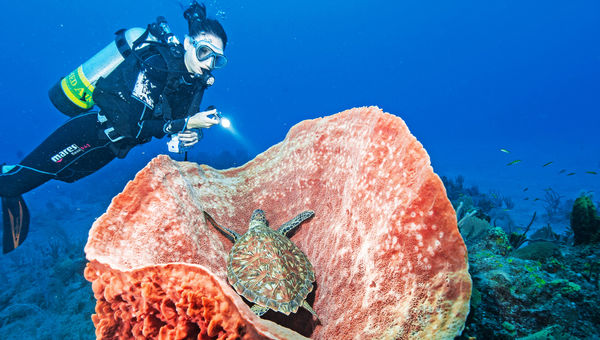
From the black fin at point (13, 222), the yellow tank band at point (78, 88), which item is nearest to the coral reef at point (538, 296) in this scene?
the yellow tank band at point (78, 88)

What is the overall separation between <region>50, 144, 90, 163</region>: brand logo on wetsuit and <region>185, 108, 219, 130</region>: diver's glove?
245 cm

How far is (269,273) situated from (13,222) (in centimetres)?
669

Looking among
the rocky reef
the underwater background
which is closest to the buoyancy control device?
the rocky reef

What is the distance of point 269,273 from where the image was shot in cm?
246

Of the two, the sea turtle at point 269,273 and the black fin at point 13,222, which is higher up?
the sea turtle at point 269,273

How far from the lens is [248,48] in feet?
361

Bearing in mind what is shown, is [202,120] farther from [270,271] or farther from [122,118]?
[270,271]

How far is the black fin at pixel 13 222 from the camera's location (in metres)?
5.21

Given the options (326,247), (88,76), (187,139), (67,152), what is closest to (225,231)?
(326,247)

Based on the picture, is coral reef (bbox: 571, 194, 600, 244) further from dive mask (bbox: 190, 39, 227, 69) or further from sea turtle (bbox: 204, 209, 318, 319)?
dive mask (bbox: 190, 39, 227, 69)

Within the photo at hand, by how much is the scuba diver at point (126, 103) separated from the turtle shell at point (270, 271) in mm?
2457

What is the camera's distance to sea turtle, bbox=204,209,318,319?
2.28 meters

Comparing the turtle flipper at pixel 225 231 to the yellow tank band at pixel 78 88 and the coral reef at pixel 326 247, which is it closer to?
the coral reef at pixel 326 247

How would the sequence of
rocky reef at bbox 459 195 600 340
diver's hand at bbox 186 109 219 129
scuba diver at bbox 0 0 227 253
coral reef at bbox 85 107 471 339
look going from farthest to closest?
scuba diver at bbox 0 0 227 253 → diver's hand at bbox 186 109 219 129 → rocky reef at bbox 459 195 600 340 → coral reef at bbox 85 107 471 339
